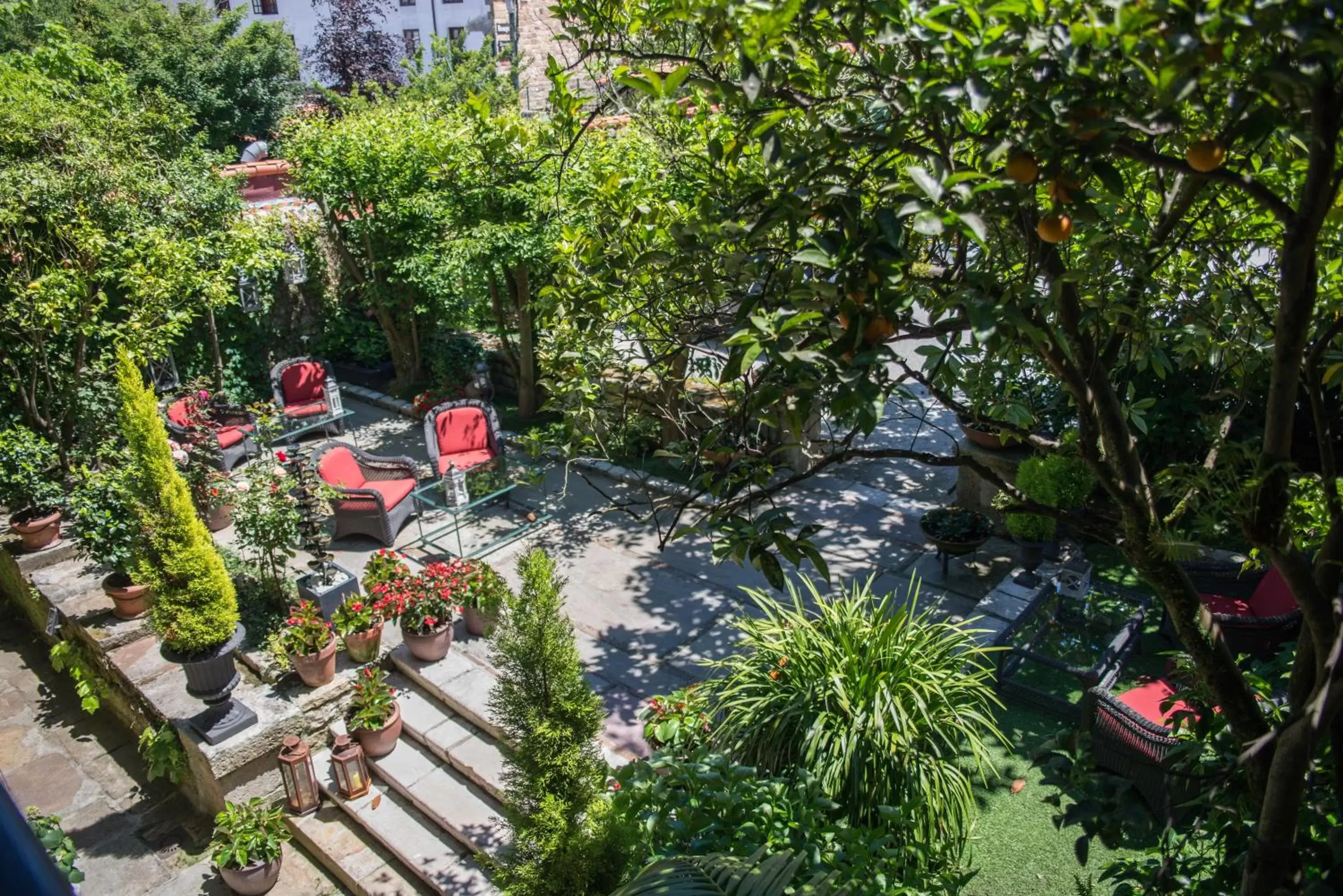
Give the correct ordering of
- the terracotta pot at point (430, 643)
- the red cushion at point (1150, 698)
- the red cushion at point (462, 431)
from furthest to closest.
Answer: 1. the red cushion at point (462, 431)
2. the terracotta pot at point (430, 643)
3. the red cushion at point (1150, 698)

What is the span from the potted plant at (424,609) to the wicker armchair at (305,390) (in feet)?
15.0

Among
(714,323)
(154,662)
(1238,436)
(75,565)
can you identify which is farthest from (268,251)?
(1238,436)

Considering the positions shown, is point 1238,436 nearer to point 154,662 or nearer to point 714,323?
point 714,323

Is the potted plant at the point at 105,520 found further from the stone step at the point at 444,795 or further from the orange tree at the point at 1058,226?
the orange tree at the point at 1058,226

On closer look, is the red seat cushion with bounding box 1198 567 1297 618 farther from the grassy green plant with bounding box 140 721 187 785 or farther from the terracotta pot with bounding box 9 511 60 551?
the terracotta pot with bounding box 9 511 60 551

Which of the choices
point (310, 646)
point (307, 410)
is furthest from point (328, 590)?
point (307, 410)

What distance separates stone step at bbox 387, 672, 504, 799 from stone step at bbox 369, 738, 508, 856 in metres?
0.05

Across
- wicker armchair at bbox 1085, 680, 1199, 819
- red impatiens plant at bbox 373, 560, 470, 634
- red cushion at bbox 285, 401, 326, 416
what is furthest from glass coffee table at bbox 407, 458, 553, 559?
wicker armchair at bbox 1085, 680, 1199, 819

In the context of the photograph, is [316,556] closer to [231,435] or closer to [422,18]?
[231,435]

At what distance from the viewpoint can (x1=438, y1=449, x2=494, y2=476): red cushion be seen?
898 centimetres

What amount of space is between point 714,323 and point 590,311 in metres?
→ 0.60

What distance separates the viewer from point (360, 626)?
641 cm

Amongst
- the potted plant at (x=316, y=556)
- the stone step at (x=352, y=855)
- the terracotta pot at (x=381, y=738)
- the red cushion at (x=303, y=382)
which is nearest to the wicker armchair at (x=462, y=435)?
the potted plant at (x=316, y=556)

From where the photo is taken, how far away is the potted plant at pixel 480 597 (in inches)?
262
